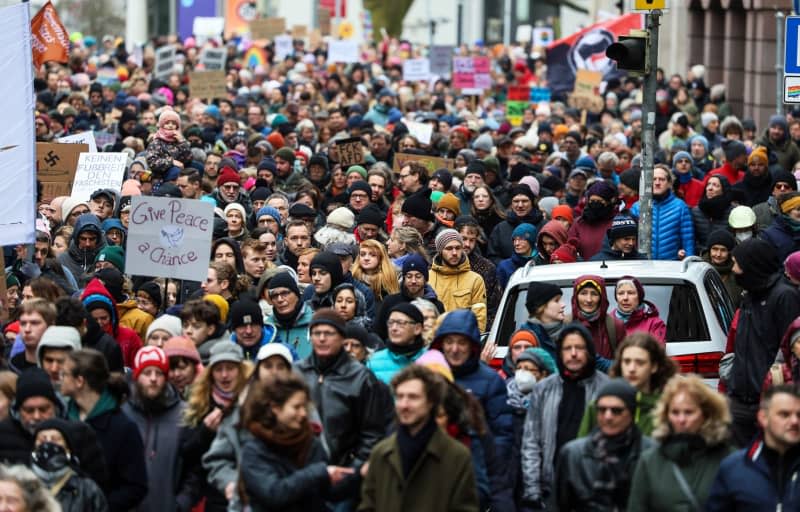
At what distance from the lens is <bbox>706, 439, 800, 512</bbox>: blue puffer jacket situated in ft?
25.7

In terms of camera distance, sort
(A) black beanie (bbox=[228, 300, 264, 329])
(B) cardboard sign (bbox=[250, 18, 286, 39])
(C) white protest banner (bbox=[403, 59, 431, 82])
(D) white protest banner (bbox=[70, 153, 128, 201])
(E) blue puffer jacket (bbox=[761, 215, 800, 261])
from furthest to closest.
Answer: (B) cardboard sign (bbox=[250, 18, 286, 39]), (C) white protest banner (bbox=[403, 59, 431, 82]), (D) white protest banner (bbox=[70, 153, 128, 201]), (E) blue puffer jacket (bbox=[761, 215, 800, 261]), (A) black beanie (bbox=[228, 300, 264, 329])

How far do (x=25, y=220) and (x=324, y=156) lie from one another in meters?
8.44

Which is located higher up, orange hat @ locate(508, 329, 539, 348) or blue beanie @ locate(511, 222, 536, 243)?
blue beanie @ locate(511, 222, 536, 243)

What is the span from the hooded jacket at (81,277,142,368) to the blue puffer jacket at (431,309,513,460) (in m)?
2.61

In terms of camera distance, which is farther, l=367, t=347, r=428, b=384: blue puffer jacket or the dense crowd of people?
l=367, t=347, r=428, b=384: blue puffer jacket

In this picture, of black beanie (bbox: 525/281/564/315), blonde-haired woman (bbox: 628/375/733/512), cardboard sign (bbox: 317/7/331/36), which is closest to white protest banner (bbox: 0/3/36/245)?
black beanie (bbox: 525/281/564/315)

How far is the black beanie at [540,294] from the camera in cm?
1109

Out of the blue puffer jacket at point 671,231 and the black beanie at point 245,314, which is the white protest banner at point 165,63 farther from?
the black beanie at point 245,314

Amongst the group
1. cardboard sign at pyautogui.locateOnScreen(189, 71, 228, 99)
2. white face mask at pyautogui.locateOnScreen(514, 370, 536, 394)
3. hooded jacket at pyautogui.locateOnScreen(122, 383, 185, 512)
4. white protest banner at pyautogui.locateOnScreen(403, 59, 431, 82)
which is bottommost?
hooded jacket at pyautogui.locateOnScreen(122, 383, 185, 512)

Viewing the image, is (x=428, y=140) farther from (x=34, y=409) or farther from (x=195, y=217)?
(x=34, y=409)

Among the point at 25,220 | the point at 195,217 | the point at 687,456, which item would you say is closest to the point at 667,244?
the point at 195,217

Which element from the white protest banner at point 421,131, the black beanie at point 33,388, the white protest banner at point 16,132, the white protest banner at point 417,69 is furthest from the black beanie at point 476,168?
the white protest banner at point 417,69

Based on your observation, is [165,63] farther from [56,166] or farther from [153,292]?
[153,292]

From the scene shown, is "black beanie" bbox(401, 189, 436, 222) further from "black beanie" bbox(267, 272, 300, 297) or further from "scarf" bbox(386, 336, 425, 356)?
"scarf" bbox(386, 336, 425, 356)
